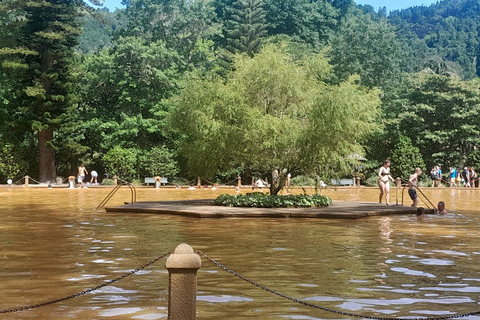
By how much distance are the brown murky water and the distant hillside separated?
287 feet

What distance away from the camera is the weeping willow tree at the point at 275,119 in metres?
25.8

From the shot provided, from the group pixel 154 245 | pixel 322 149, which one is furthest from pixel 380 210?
pixel 154 245

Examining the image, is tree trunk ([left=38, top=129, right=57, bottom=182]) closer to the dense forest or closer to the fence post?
the dense forest

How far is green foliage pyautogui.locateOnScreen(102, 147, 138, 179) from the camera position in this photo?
54281 mm

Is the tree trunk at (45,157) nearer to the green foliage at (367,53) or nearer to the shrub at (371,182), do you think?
the shrub at (371,182)

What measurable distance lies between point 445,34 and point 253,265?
403 ft

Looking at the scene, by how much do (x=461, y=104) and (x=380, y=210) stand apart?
36829 millimetres

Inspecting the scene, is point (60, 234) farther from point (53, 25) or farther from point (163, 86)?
point (163, 86)

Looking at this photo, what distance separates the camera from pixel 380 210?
25.1 metres

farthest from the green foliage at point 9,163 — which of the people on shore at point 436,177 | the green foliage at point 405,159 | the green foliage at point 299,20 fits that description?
the green foliage at point 299,20

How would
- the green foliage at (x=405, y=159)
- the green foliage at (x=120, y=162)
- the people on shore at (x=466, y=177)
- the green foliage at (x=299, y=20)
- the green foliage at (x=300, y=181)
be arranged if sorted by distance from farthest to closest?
the green foliage at (x=299, y=20) → the green foliage at (x=405, y=159) → the people on shore at (x=466, y=177) → the green foliage at (x=120, y=162) → the green foliage at (x=300, y=181)

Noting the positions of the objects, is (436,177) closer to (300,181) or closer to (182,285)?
(300,181)

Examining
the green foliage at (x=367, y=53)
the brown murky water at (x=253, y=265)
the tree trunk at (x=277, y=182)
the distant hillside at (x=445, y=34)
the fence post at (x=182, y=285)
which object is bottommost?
the brown murky water at (x=253, y=265)

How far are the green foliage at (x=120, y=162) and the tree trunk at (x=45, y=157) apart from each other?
3888 millimetres
